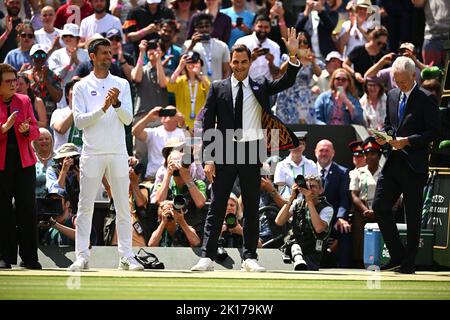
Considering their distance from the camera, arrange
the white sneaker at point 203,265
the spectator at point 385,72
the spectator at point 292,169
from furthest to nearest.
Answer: the spectator at point 385,72, the spectator at point 292,169, the white sneaker at point 203,265

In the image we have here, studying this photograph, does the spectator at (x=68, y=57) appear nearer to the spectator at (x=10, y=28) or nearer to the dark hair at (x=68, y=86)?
the dark hair at (x=68, y=86)

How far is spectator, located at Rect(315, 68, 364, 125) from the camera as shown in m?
16.4

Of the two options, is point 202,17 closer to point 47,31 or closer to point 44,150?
point 47,31

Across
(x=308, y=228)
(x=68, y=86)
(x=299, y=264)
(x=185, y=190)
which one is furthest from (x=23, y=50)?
(x=299, y=264)

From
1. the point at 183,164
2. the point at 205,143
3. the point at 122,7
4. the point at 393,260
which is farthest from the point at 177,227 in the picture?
the point at 122,7

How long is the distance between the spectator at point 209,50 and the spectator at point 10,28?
3.01m

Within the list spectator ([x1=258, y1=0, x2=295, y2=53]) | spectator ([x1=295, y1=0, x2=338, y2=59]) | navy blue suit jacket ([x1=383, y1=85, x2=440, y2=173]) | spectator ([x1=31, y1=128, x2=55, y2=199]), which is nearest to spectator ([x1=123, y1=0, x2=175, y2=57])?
spectator ([x1=258, y1=0, x2=295, y2=53])

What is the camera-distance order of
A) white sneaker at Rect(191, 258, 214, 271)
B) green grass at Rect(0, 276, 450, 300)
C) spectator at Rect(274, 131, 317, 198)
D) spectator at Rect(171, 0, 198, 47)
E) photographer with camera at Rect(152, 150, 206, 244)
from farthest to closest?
spectator at Rect(171, 0, 198, 47) → spectator at Rect(274, 131, 317, 198) → photographer with camera at Rect(152, 150, 206, 244) → white sneaker at Rect(191, 258, 214, 271) → green grass at Rect(0, 276, 450, 300)

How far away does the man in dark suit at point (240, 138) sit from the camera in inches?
436

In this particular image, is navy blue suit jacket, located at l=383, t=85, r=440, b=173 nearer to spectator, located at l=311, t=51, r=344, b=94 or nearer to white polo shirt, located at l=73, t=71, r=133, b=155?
white polo shirt, located at l=73, t=71, r=133, b=155

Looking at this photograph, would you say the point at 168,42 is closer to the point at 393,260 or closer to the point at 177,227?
the point at 177,227

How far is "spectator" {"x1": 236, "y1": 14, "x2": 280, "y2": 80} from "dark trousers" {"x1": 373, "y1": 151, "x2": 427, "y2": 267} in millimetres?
5481

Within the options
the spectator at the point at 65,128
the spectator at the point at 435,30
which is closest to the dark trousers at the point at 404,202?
the spectator at the point at 65,128
